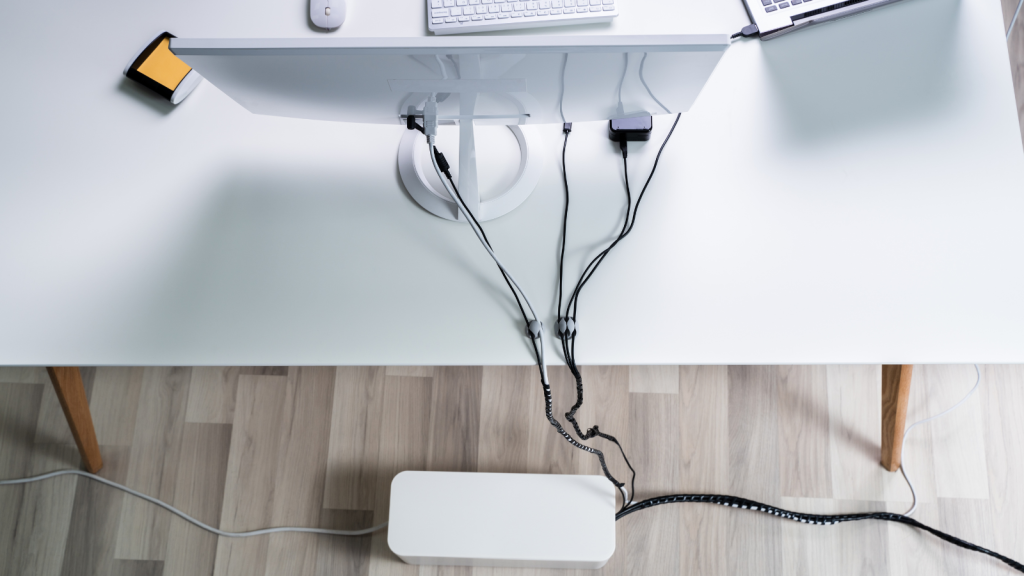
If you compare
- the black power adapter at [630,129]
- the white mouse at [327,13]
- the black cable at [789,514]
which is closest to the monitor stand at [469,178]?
the black power adapter at [630,129]

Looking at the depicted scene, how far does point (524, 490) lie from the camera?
1172 mm

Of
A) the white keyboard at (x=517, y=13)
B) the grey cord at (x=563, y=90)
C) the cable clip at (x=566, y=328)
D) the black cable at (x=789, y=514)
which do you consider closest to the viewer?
the grey cord at (x=563, y=90)

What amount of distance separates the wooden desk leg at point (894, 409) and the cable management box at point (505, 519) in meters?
0.69

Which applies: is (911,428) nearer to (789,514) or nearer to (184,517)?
(789,514)

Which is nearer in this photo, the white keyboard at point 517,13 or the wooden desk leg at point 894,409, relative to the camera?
the white keyboard at point 517,13

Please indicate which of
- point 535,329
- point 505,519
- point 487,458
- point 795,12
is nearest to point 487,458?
point 487,458

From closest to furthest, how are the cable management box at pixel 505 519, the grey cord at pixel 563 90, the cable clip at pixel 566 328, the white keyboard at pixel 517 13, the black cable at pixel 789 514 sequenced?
the grey cord at pixel 563 90 < the cable clip at pixel 566 328 < the white keyboard at pixel 517 13 < the cable management box at pixel 505 519 < the black cable at pixel 789 514

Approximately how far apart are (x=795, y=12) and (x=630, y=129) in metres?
0.37

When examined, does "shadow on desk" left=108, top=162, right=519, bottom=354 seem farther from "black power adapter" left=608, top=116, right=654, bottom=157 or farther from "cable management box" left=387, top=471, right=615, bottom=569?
"cable management box" left=387, top=471, right=615, bottom=569

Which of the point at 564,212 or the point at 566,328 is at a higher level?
the point at 564,212

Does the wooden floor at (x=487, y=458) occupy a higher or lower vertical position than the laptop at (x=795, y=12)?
lower

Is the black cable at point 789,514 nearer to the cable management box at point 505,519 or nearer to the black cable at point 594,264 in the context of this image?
the cable management box at point 505,519

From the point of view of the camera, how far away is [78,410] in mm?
1278

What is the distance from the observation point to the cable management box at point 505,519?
3.73ft
